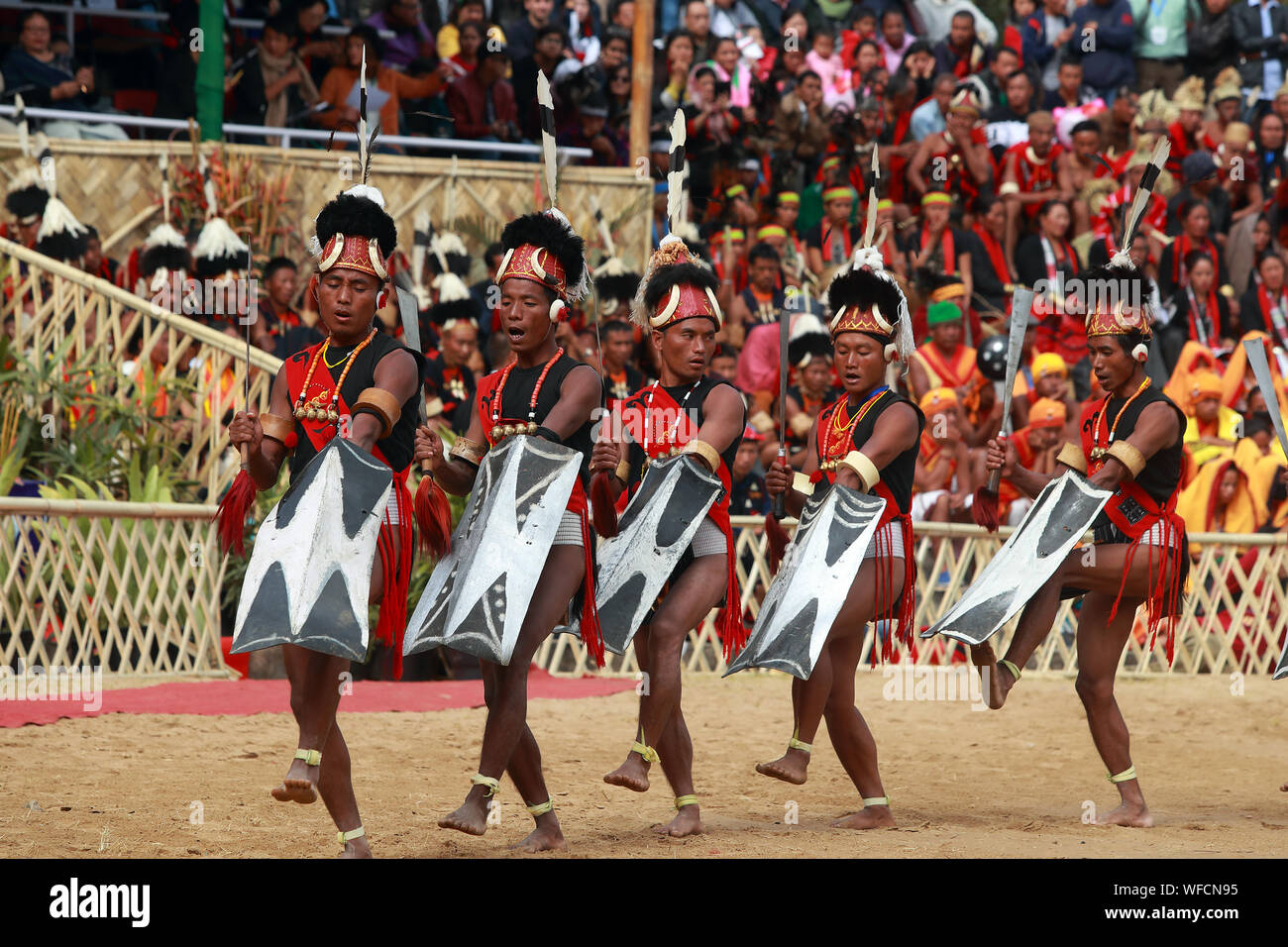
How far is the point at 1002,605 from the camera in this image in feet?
21.2

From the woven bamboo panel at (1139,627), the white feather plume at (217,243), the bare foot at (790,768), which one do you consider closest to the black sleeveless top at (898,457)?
the bare foot at (790,768)

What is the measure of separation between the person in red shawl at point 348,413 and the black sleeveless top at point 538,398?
12.1 inches

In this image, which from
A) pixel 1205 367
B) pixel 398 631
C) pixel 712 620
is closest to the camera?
pixel 398 631

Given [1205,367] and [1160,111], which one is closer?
[1205,367]

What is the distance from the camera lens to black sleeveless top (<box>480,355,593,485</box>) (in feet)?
18.7

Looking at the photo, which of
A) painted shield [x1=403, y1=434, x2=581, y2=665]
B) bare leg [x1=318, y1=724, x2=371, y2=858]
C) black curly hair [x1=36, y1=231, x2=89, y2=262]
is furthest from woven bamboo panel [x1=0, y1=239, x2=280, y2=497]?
bare leg [x1=318, y1=724, x2=371, y2=858]

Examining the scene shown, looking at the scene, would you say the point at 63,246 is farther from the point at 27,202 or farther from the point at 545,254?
the point at 545,254

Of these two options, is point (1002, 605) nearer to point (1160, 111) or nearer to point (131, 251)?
point (131, 251)

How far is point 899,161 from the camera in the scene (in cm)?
1399

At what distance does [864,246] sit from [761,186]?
276 inches

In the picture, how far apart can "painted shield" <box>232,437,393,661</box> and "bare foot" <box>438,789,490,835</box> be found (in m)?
0.60

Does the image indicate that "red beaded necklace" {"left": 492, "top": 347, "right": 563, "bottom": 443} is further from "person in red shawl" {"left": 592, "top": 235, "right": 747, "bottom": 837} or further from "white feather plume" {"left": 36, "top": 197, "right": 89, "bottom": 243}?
"white feather plume" {"left": 36, "top": 197, "right": 89, "bottom": 243}
